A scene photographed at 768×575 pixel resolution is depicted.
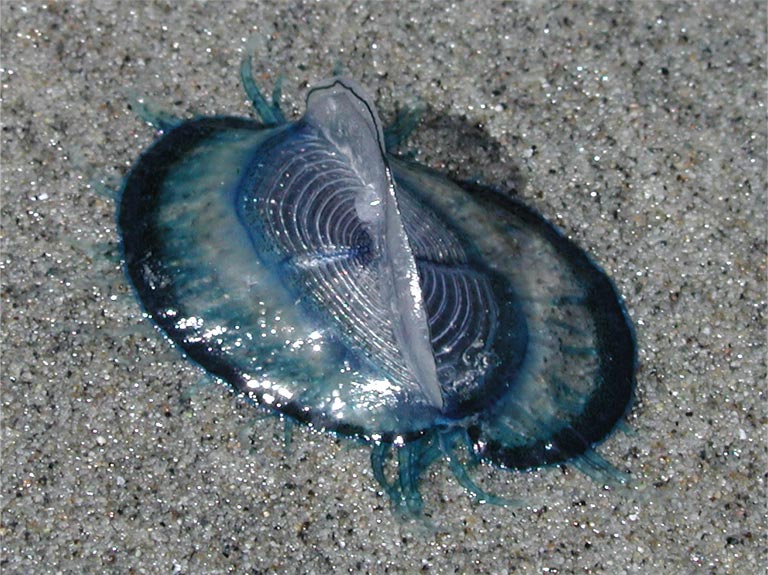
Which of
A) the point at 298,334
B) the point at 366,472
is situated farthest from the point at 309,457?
the point at 298,334

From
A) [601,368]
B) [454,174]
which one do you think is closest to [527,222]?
[454,174]

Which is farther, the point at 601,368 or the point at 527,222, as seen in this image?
the point at 527,222

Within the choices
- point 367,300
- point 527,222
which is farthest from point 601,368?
point 367,300

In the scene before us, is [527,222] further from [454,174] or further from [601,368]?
[601,368]

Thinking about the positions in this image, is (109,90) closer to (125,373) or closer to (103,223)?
(103,223)

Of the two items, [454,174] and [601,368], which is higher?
[454,174]
